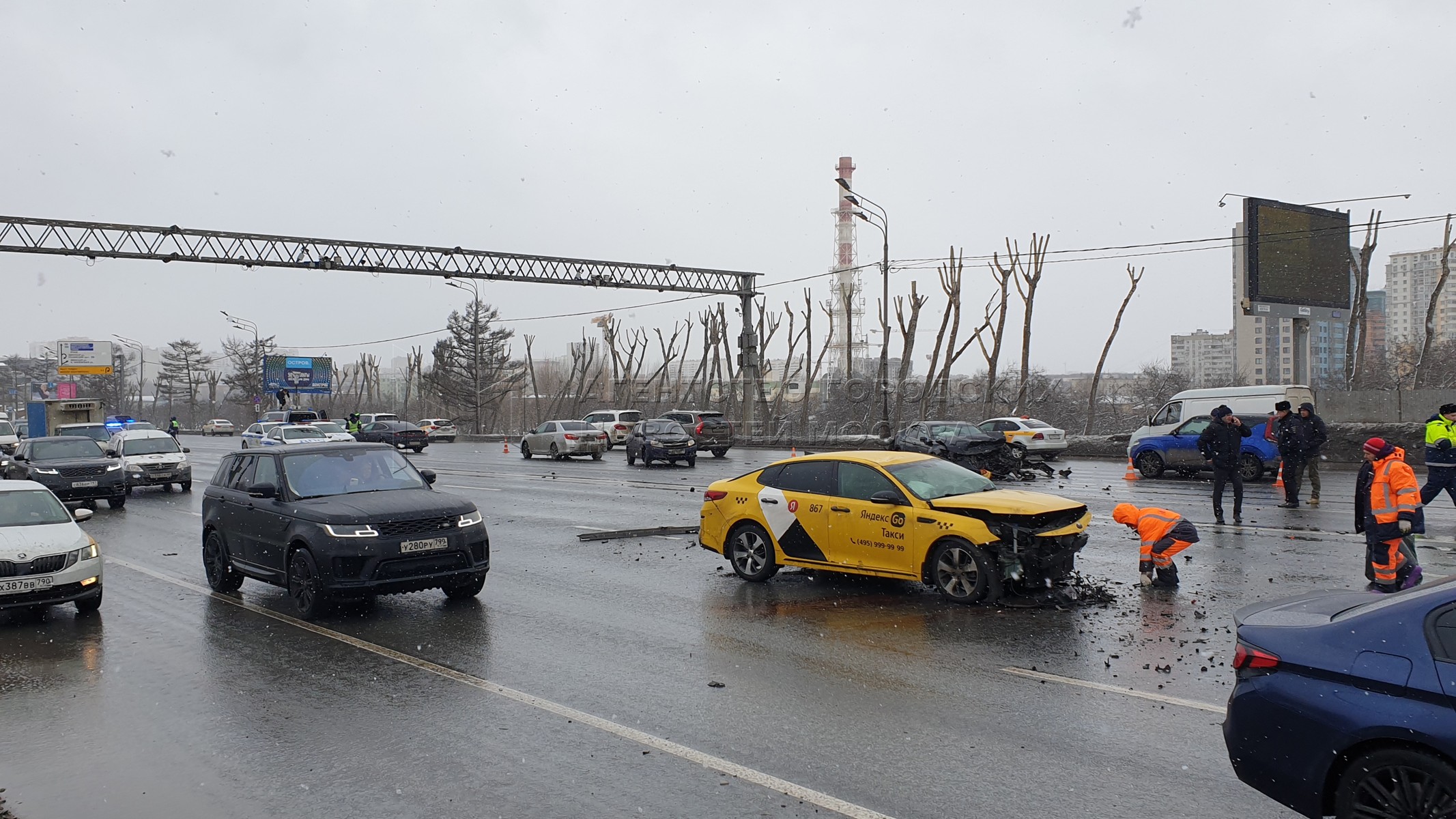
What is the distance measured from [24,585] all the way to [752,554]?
22.7ft

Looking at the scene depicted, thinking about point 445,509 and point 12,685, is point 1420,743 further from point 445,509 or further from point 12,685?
point 12,685

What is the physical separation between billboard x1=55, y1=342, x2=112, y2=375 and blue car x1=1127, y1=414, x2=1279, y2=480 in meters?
85.4

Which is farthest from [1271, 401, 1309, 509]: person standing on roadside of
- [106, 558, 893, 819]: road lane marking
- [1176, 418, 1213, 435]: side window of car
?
[106, 558, 893, 819]: road lane marking

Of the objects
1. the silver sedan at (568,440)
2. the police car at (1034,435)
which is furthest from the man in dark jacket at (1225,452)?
→ the silver sedan at (568,440)

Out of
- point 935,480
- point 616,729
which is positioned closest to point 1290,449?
point 935,480

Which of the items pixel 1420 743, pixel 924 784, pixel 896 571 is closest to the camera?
pixel 1420 743

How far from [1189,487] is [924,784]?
1807cm

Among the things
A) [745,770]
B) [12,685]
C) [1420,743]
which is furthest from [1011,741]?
[12,685]

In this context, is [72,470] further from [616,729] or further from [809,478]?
[616,729]

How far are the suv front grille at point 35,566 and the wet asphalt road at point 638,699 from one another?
0.55 m

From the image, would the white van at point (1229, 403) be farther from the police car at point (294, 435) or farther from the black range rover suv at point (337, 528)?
the police car at point (294, 435)

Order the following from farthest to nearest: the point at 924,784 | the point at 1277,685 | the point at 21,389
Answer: the point at 21,389, the point at 924,784, the point at 1277,685

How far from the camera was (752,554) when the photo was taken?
1073 cm

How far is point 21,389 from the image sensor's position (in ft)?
463
